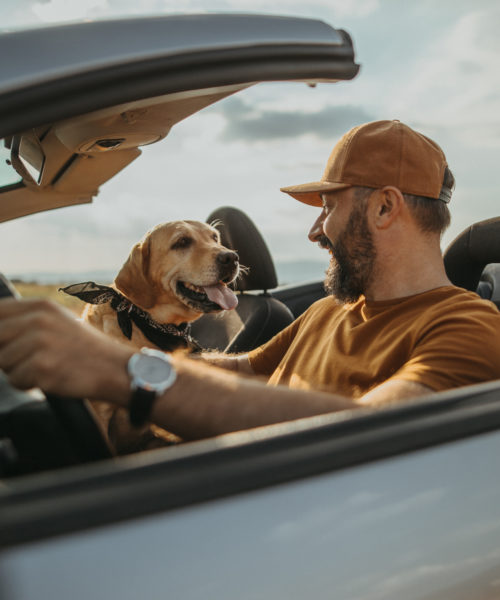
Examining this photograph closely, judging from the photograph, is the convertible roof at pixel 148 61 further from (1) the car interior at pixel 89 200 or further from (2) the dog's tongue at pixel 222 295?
(2) the dog's tongue at pixel 222 295

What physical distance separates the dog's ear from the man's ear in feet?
4.88

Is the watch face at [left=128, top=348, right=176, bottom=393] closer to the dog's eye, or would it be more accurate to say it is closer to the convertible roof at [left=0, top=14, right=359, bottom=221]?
the convertible roof at [left=0, top=14, right=359, bottom=221]

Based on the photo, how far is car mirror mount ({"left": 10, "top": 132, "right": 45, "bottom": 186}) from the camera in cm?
177

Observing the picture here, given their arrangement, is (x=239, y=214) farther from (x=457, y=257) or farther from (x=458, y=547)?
(x=458, y=547)

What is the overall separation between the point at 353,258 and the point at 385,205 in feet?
0.65

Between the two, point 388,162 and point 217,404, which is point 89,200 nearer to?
point 388,162

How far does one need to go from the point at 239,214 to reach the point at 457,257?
48.8 inches

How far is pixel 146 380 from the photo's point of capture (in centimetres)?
107

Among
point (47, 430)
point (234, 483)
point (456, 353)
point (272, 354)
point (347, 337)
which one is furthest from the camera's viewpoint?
point (272, 354)

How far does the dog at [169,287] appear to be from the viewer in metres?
2.94

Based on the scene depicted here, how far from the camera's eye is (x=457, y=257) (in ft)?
8.39

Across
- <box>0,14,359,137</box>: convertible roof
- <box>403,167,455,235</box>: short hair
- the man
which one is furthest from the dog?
<box>0,14,359,137</box>: convertible roof

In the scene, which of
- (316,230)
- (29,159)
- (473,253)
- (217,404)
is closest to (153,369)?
(217,404)

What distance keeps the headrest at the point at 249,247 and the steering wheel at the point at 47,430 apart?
210 centimetres
